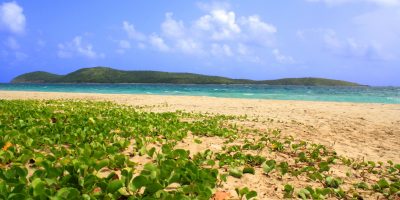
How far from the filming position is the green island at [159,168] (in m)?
3.90

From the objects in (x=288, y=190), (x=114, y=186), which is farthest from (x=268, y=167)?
(x=114, y=186)

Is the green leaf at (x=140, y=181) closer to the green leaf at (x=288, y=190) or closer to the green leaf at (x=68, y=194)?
the green leaf at (x=68, y=194)

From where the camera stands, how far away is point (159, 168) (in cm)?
495

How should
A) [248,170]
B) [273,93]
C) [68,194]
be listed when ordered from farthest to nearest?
[273,93], [248,170], [68,194]

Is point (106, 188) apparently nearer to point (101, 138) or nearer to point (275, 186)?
point (275, 186)

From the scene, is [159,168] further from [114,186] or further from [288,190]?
[288,190]

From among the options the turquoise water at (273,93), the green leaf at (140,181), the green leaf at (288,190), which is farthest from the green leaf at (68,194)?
the turquoise water at (273,93)

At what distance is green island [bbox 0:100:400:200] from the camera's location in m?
3.90

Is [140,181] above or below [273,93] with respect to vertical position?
above

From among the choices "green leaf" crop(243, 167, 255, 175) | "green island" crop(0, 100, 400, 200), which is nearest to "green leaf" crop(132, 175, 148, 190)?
"green island" crop(0, 100, 400, 200)

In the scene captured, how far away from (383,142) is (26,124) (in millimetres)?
10506

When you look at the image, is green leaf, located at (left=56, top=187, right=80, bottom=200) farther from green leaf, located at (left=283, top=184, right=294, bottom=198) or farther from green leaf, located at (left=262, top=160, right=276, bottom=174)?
green leaf, located at (left=262, top=160, right=276, bottom=174)

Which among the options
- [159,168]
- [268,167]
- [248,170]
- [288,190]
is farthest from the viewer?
[268,167]

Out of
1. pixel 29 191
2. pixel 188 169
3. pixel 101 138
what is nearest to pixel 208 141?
pixel 101 138
